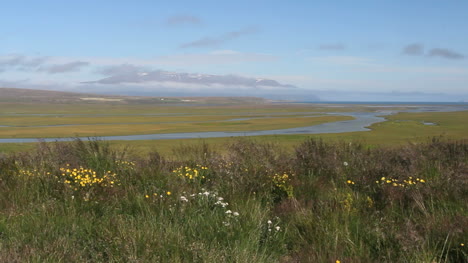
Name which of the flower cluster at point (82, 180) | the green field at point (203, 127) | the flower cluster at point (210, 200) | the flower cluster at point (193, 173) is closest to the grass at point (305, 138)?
the green field at point (203, 127)

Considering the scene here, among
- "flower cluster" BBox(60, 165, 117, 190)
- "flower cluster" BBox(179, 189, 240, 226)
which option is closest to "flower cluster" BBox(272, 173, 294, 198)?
"flower cluster" BBox(179, 189, 240, 226)

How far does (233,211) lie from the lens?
7066 mm

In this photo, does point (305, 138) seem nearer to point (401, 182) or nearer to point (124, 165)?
point (401, 182)

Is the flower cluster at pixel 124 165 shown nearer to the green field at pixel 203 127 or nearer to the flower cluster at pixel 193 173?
the flower cluster at pixel 193 173

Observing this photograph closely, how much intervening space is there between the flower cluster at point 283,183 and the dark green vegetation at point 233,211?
47 mm

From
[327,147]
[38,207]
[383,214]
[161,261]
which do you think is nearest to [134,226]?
[161,261]

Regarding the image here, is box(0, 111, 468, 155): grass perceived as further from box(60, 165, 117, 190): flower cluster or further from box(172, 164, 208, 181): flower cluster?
box(60, 165, 117, 190): flower cluster

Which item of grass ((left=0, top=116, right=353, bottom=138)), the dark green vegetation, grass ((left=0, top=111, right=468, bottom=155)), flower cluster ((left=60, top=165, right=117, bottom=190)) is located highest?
flower cluster ((left=60, top=165, right=117, bottom=190))

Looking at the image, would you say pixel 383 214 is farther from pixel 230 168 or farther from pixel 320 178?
pixel 230 168

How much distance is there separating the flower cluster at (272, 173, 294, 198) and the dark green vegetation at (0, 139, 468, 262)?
5 cm

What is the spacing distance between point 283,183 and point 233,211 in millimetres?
2309

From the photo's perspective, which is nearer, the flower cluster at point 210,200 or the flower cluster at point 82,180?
the flower cluster at point 210,200

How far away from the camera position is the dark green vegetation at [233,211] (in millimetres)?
5434

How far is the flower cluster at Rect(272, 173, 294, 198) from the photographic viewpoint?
28.5 ft
